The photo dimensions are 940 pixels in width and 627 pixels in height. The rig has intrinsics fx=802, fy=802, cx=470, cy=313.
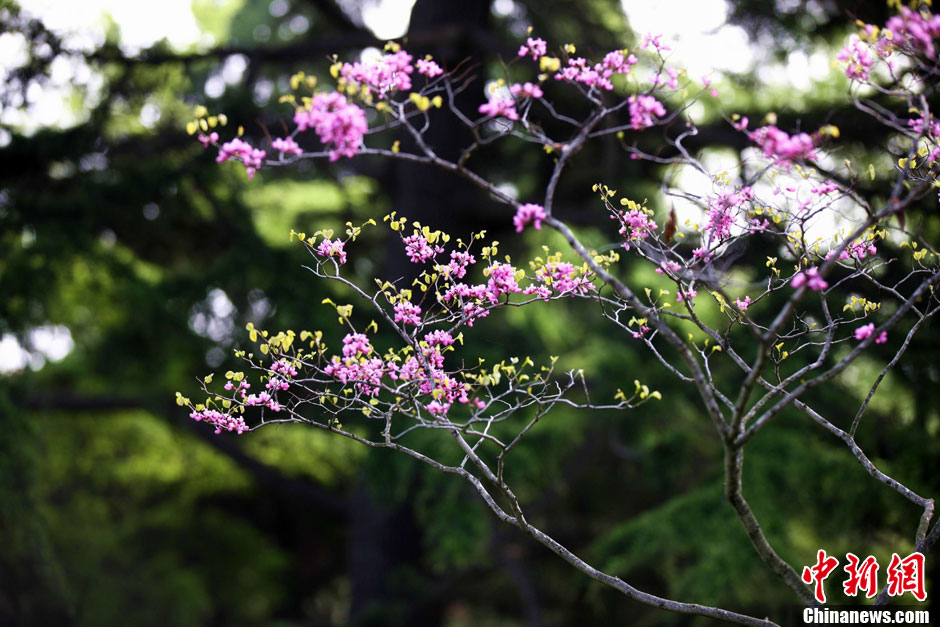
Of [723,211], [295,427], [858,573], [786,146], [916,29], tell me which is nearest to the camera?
[786,146]

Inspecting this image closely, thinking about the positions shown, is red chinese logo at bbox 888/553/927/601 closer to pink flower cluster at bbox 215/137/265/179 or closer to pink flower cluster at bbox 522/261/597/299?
pink flower cluster at bbox 522/261/597/299

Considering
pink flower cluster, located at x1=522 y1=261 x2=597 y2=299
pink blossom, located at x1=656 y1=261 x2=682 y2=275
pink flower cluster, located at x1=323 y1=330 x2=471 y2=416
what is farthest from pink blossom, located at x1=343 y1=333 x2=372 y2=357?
pink blossom, located at x1=656 y1=261 x2=682 y2=275

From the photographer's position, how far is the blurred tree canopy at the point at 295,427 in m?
5.66

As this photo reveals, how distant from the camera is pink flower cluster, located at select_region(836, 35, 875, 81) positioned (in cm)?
250

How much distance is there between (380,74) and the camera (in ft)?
7.74

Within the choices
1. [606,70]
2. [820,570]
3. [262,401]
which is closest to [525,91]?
[606,70]

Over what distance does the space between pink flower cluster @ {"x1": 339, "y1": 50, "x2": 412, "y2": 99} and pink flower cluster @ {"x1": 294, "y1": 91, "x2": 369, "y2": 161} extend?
0.14 meters

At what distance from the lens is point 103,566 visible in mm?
10227

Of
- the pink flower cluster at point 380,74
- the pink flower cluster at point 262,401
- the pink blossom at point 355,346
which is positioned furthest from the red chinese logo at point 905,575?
the pink flower cluster at point 380,74

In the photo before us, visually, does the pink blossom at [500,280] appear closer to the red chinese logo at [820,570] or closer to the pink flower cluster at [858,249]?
the pink flower cluster at [858,249]

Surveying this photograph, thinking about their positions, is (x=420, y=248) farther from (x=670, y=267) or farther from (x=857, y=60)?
(x=857, y=60)

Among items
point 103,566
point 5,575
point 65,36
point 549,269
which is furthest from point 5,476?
point 103,566

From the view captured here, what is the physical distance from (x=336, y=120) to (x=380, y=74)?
0.29 meters

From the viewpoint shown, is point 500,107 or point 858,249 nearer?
point 500,107
